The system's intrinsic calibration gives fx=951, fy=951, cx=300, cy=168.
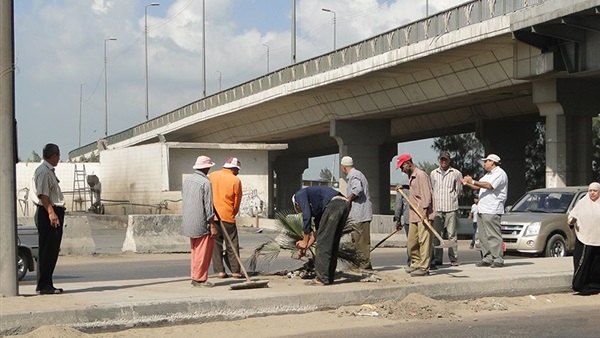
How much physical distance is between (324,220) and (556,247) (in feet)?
35.3

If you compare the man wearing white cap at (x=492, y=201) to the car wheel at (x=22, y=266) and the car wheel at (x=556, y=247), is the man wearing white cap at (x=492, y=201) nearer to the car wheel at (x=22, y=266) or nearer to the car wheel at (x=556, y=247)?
the car wheel at (x=556, y=247)

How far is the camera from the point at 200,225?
1231 centimetres

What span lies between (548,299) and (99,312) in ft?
21.3

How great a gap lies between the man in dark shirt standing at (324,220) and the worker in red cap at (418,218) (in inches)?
68.4

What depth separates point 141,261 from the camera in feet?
71.4

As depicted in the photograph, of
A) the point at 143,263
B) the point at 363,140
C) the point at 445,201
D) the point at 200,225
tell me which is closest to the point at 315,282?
the point at 200,225

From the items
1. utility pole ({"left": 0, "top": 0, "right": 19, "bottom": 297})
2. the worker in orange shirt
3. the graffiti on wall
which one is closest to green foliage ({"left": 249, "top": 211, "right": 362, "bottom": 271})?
the worker in orange shirt

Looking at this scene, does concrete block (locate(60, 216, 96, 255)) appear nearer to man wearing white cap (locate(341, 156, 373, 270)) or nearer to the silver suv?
the silver suv

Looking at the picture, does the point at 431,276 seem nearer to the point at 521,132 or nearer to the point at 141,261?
the point at 141,261

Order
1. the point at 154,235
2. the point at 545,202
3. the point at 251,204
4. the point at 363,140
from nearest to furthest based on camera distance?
the point at 545,202 < the point at 154,235 < the point at 251,204 < the point at 363,140

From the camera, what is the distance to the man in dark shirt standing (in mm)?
12367

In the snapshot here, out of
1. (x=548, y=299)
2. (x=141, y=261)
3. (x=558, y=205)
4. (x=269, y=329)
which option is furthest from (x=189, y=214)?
(x=558, y=205)

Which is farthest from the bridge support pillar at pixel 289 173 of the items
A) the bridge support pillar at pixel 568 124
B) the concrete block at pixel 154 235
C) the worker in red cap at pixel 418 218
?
the worker in red cap at pixel 418 218

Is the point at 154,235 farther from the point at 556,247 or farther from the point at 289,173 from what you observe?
the point at 289,173
